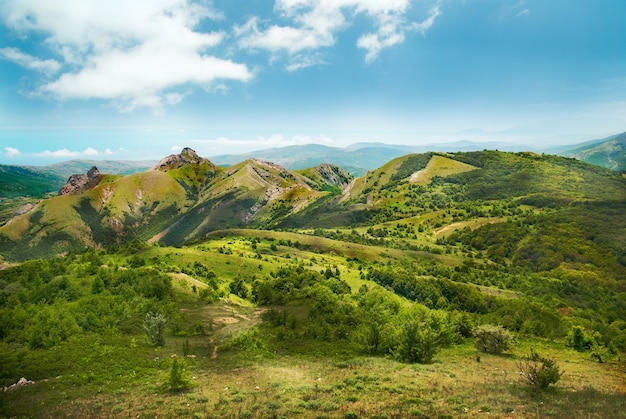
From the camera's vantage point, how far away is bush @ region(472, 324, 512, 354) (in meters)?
55.9

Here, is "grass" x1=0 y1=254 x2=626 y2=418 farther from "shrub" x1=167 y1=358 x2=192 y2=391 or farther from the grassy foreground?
"shrub" x1=167 y1=358 x2=192 y2=391

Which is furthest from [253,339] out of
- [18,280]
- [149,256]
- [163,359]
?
[149,256]

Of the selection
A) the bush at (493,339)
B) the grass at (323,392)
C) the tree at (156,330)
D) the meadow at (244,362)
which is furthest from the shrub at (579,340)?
the tree at (156,330)

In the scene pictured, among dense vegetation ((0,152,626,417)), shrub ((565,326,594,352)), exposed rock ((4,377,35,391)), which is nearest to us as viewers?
dense vegetation ((0,152,626,417))

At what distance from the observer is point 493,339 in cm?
5644

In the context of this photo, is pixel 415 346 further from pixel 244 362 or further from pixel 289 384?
pixel 244 362

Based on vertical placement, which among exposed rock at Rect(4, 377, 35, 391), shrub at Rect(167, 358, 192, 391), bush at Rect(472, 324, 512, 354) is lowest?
bush at Rect(472, 324, 512, 354)

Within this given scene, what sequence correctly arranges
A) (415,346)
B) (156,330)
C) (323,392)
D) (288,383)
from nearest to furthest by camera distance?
(323,392) < (288,383) < (415,346) < (156,330)

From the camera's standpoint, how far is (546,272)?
171125 millimetres

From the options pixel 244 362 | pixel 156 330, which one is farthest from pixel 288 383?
pixel 156 330

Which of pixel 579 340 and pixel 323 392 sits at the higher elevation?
pixel 323 392

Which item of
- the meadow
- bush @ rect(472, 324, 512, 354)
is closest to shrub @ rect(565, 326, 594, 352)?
the meadow

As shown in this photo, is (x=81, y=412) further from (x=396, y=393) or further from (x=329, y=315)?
(x=329, y=315)

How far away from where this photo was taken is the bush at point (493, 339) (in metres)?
55.9
